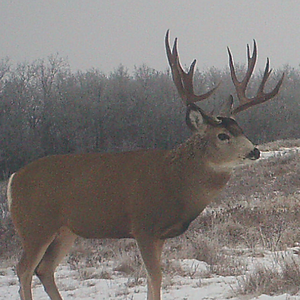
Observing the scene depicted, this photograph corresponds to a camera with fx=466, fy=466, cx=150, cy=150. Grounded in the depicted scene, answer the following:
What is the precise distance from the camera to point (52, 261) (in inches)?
195

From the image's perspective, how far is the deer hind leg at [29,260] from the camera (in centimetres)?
462

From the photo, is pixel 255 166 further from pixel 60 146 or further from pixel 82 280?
pixel 60 146

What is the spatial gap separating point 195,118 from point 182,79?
21.7 inches

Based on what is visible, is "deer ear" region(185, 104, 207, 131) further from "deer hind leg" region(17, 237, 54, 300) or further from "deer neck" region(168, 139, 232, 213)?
"deer hind leg" region(17, 237, 54, 300)

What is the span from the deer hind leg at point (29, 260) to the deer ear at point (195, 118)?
178 centimetres

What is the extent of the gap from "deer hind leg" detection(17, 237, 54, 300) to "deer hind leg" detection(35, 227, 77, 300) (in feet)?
0.79

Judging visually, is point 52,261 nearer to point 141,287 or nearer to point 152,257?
point 141,287

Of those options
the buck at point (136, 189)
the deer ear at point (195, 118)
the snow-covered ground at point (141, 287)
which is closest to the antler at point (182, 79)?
the buck at point (136, 189)

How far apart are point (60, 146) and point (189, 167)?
40502 mm

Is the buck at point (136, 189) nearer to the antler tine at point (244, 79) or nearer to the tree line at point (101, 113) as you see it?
the antler tine at point (244, 79)

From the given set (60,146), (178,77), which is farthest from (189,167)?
(60,146)

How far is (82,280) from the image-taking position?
19.9 ft

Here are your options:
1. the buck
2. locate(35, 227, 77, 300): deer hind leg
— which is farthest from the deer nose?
locate(35, 227, 77, 300): deer hind leg

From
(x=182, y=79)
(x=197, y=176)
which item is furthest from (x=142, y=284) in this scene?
(x=182, y=79)
